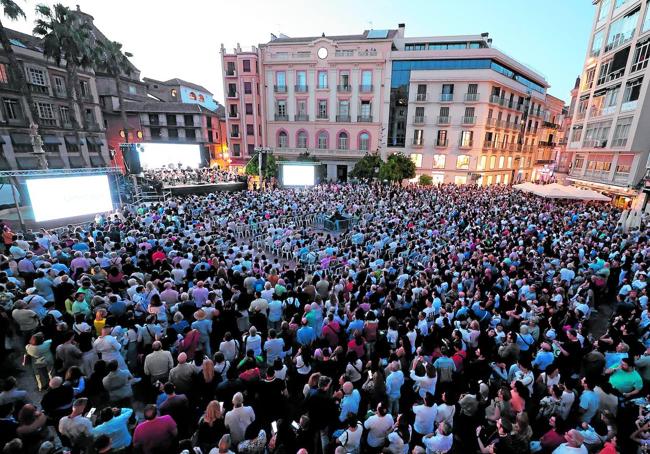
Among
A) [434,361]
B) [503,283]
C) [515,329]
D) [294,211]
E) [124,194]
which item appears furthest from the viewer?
[124,194]

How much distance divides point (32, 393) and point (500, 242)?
1476 cm

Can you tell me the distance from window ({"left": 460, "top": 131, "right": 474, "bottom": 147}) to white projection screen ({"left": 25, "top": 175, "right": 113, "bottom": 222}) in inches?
1370

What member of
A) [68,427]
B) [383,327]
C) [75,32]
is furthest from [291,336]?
[75,32]

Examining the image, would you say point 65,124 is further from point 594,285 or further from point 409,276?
point 594,285

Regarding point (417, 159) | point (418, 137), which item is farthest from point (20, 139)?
point (417, 159)

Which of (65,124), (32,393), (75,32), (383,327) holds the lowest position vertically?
(32,393)

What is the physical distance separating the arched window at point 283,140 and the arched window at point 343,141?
6.48m

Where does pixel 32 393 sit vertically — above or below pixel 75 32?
below

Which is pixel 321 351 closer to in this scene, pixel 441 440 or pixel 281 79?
pixel 441 440

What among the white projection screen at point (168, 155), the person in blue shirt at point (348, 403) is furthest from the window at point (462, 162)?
the person in blue shirt at point (348, 403)

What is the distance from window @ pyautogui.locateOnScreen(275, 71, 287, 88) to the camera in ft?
124

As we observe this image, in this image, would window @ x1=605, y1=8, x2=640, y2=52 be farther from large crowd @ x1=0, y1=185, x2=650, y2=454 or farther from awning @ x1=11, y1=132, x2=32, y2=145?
awning @ x1=11, y1=132, x2=32, y2=145

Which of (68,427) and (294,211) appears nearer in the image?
(68,427)

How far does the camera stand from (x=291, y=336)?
6.36m
